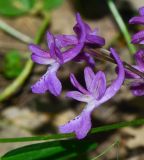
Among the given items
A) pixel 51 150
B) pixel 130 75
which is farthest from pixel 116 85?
pixel 51 150

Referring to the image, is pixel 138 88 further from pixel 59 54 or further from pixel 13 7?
pixel 13 7

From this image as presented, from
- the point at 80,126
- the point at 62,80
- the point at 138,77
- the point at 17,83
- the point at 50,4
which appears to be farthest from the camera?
the point at 50,4

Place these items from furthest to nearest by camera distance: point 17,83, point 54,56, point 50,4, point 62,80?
point 50,4
point 62,80
point 17,83
point 54,56

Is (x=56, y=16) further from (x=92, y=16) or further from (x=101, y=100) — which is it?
(x=101, y=100)

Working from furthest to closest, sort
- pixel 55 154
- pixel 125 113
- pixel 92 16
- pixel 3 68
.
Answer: pixel 92 16
pixel 3 68
pixel 125 113
pixel 55 154

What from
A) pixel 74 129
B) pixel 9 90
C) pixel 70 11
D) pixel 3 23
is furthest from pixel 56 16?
pixel 74 129

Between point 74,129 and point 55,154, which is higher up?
point 74,129

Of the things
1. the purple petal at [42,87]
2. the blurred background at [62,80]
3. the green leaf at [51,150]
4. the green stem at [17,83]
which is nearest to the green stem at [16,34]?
the blurred background at [62,80]
